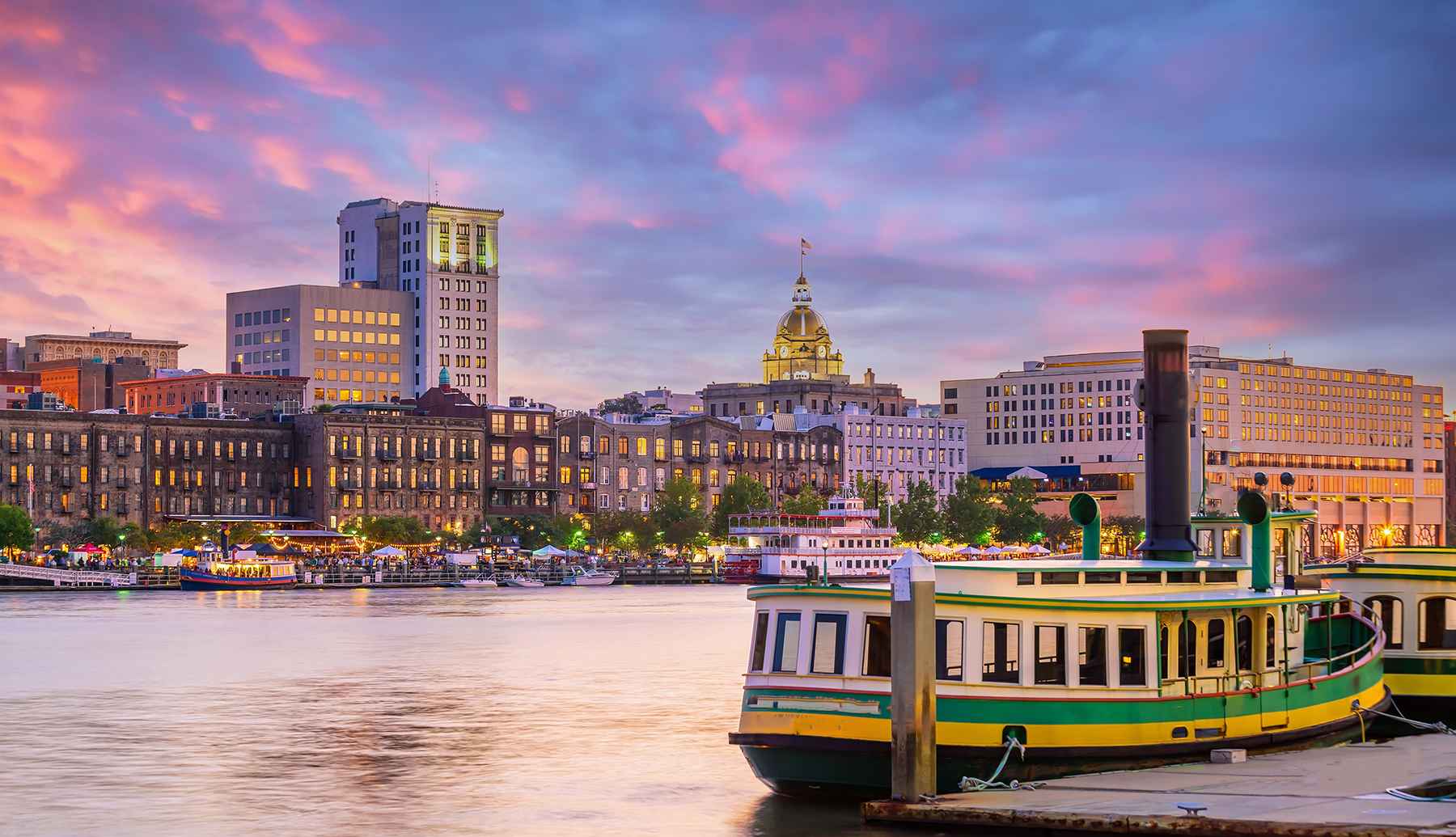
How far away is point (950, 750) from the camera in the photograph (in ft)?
127

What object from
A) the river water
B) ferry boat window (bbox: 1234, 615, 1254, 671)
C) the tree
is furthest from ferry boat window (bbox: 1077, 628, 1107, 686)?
the tree

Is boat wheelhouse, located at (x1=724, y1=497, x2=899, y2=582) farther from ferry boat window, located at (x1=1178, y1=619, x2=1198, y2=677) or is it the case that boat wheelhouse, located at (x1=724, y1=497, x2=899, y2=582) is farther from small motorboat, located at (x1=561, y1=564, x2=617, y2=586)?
ferry boat window, located at (x1=1178, y1=619, x2=1198, y2=677)

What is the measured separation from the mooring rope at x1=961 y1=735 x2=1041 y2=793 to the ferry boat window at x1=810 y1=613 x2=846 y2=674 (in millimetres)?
3181

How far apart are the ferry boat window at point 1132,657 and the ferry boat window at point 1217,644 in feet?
7.76

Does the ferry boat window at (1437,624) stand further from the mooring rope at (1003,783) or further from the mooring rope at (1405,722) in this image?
the mooring rope at (1003,783)

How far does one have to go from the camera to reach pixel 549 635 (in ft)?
353

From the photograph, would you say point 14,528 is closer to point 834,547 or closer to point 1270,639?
point 834,547

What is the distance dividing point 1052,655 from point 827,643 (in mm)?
4323

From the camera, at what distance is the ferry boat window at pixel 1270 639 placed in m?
42.8

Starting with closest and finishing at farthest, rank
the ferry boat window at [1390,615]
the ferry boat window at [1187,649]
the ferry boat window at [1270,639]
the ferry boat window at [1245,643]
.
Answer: the ferry boat window at [1187,649] → the ferry boat window at [1245,643] → the ferry boat window at [1270,639] → the ferry boat window at [1390,615]

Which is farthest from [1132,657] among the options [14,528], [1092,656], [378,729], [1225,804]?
[14,528]

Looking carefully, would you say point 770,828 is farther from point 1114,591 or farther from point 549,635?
point 549,635

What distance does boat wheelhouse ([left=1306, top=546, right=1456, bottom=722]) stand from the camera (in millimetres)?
49406

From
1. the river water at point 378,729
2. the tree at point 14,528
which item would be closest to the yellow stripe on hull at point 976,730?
the river water at point 378,729
